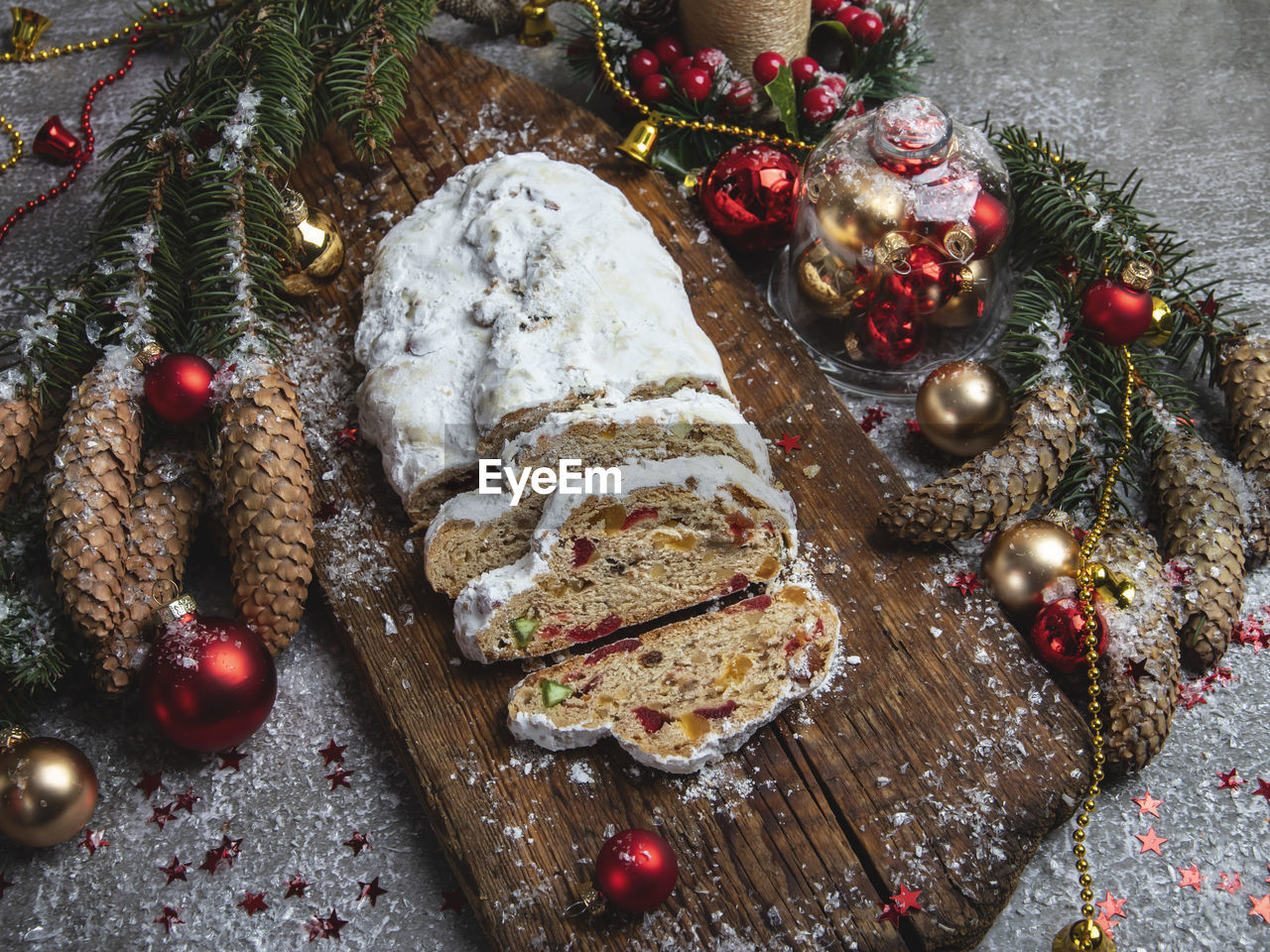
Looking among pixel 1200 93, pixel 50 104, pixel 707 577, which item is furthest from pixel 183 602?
pixel 1200 93

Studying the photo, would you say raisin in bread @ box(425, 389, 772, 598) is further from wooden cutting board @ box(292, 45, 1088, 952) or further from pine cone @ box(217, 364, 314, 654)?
pine cone @ box(217, 364, 314, 654)

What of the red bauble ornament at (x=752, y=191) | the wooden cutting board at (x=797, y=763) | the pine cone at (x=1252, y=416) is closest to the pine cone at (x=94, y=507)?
the wooden cutting board at (x=797, y=763)

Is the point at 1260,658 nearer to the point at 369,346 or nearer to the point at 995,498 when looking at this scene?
the point at 995,498

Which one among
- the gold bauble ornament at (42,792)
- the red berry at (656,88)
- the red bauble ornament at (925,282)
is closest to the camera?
the gold bauble ornament at (42,792)

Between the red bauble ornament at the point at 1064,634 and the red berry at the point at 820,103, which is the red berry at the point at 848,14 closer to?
the red berry at the point at 820,103

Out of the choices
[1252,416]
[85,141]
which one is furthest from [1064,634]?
[85,141]

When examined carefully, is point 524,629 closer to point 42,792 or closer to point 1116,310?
point 42,792
